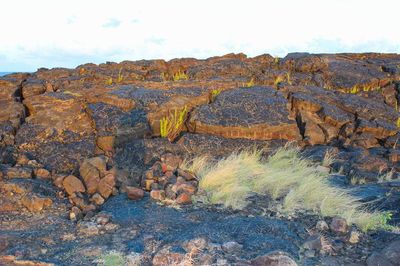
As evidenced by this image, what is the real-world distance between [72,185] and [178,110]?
351cm

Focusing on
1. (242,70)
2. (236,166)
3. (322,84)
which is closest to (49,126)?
(236,166)

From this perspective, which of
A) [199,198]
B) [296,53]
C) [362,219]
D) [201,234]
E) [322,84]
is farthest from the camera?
[296,53]

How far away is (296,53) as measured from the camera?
14.9 metres

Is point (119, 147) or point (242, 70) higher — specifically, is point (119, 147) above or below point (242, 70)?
below

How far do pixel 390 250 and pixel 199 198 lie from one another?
2441 mm

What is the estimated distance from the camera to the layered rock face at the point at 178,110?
24.9ft

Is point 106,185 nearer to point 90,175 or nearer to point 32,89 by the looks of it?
point 90,175

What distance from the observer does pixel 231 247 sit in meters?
4.33

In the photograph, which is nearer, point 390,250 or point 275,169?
point 390,250

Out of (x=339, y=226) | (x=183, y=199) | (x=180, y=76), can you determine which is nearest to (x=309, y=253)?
(x=339, y=226)

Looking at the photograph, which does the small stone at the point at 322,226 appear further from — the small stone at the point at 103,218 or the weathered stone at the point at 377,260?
the small stone at the point at 103,218

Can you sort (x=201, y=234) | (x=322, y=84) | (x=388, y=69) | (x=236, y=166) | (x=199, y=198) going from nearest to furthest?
(x=201, y=234) < (x=199, y=198) < (x=236, y=166) < (x=322, y=84) < (x=388, y=69)

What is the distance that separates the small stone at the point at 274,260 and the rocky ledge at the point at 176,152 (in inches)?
0.5

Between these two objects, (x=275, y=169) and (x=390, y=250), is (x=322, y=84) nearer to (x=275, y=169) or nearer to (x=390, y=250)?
(x=275, y=169)
